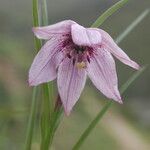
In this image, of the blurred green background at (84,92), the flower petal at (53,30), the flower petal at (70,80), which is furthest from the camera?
the blurred green background at (84,92)

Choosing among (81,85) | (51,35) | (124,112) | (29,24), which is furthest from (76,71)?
(29,24)

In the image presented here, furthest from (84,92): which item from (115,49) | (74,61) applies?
(115,49)

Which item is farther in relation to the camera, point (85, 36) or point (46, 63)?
point (46, 63)

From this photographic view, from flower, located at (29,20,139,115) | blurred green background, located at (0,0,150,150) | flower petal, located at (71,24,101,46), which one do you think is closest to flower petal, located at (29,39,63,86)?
flower, located at (29,20,139,115)

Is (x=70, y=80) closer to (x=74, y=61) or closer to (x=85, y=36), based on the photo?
(x=74, y=61)

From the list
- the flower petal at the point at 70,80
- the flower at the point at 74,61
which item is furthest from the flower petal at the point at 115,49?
the flower petal at the point at 70,80

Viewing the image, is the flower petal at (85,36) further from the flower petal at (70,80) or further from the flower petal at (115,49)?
the flower petal at (70,80)
